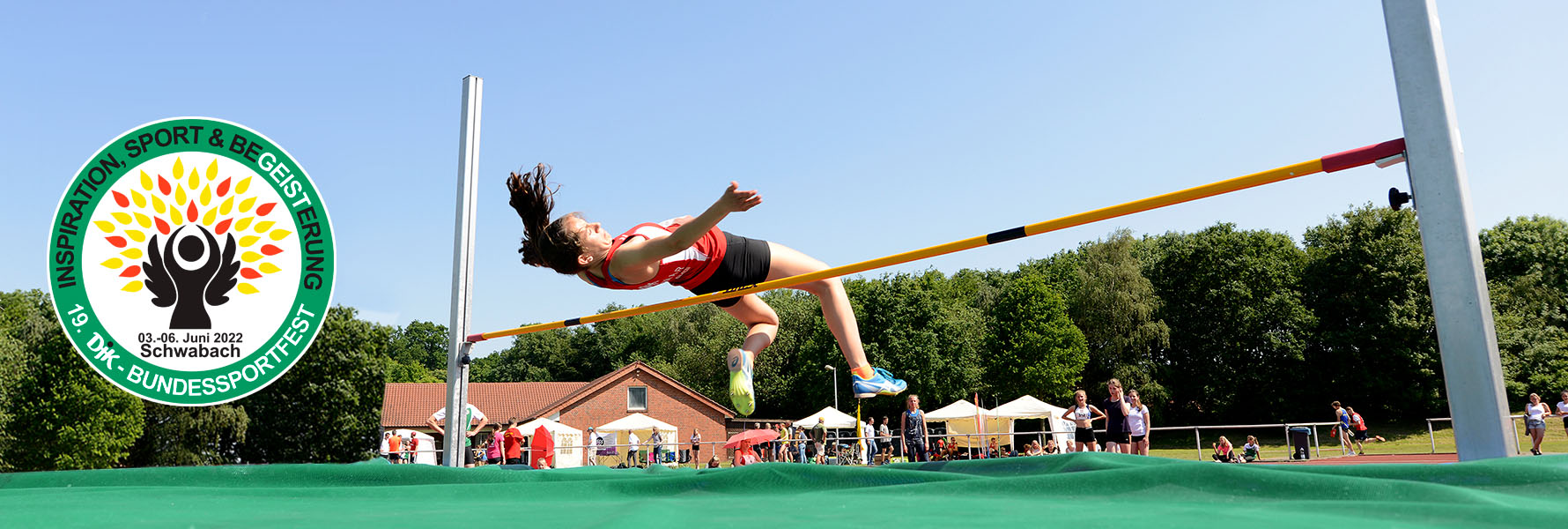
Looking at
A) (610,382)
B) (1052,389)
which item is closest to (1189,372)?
(1052,389)

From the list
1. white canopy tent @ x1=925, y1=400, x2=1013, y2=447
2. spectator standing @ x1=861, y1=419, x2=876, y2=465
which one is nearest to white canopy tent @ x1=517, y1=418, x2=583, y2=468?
white canopy tent @ x1=925, y1=400, x2=1013, y2=447

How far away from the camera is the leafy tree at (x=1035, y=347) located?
30.8 meters

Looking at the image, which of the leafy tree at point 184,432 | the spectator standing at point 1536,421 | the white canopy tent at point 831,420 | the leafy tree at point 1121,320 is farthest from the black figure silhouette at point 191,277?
the leafy tree at point 1121,320

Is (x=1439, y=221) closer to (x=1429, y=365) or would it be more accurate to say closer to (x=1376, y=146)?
(x=1376, y=146)

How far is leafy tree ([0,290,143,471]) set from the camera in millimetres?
21141

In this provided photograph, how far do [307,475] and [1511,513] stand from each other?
9.23 feet

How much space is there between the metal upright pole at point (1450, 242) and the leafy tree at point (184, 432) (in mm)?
26690

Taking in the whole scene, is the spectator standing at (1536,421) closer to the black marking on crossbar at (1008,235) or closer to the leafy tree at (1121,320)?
the black marking on crossbar at (1008,235)

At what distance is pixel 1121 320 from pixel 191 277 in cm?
2840

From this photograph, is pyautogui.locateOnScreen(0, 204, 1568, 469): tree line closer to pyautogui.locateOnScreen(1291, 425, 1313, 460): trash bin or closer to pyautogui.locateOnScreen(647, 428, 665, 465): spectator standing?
pyautogui.locateOnScreen(647, 428, 665, 465): spectator standing

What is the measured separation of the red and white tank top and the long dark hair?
136mm

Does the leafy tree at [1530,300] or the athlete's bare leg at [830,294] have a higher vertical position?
the leafy tree at [1530,300]

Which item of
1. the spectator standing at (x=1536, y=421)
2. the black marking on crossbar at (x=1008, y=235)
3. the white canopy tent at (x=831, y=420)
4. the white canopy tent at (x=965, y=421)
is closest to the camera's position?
the black marking on crossbar at (x=1008, y=235)

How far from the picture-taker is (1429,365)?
89.5 ft
